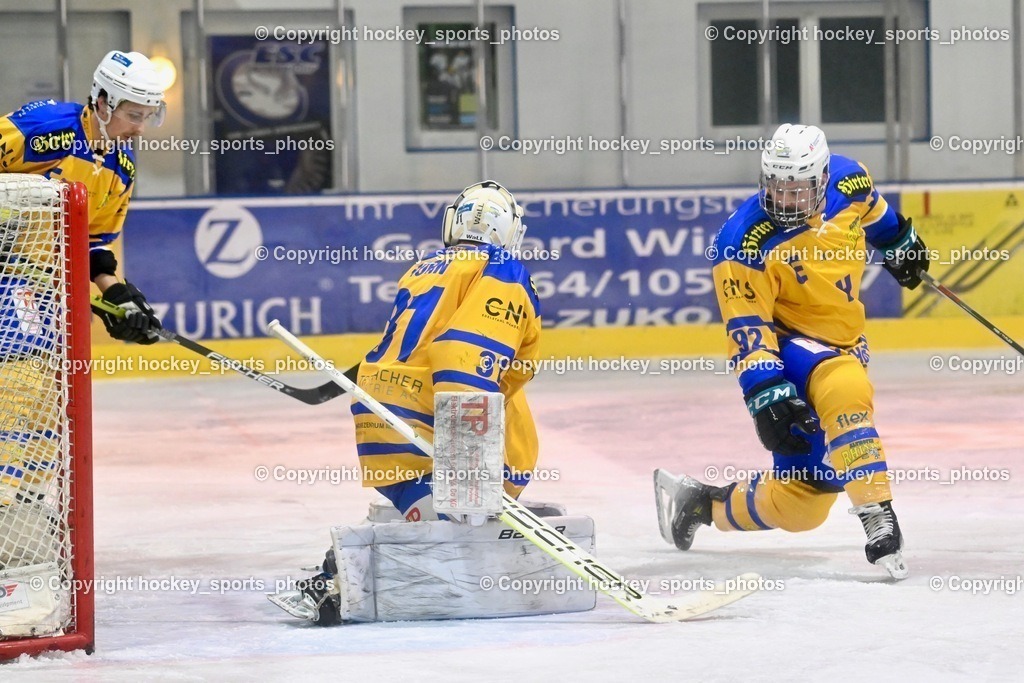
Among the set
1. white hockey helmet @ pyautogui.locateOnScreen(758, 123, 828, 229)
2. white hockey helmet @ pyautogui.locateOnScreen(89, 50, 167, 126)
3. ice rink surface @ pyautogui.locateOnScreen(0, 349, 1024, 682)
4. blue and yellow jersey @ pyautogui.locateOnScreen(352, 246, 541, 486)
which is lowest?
ice rink surface @ pyautogui.locateOnScreen(0, 349, 1024, 682)

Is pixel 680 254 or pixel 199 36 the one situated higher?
pixel 199 36

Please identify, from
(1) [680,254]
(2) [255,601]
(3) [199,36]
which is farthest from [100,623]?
(3) [199,36]

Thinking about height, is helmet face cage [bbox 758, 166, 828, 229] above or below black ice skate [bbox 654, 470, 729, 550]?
above

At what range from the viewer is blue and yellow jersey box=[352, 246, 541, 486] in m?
3.91

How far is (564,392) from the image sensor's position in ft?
28.5

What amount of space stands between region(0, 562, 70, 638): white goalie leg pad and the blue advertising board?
5.74m

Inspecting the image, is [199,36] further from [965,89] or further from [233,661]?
[233,661]

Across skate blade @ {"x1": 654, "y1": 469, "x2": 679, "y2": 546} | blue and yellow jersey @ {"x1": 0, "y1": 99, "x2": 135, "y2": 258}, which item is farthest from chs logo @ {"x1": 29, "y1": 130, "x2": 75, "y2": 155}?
skate blade @ {"x1": 654, "y1": 469, "x2": 679, "y2": 546}

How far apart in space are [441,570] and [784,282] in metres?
1.35

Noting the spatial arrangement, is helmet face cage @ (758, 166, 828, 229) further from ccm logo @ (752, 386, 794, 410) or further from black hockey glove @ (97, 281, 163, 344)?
black hockey glove @ (97, 281, 163, 344)

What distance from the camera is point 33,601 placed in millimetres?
3674

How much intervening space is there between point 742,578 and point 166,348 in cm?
557

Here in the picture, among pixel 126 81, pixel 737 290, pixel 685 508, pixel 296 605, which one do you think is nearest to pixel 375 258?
pixel 685 508

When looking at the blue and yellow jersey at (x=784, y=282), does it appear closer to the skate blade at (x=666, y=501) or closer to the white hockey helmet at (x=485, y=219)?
the skate blade at (x=666, y=501)
